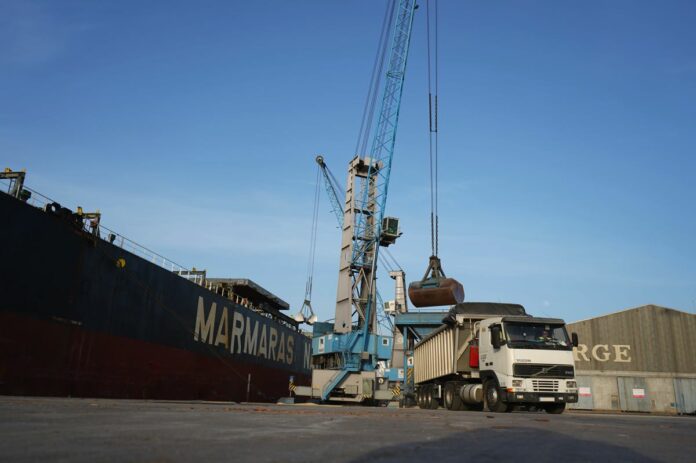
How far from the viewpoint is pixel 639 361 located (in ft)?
133

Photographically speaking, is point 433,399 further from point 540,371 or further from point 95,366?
point 95,366

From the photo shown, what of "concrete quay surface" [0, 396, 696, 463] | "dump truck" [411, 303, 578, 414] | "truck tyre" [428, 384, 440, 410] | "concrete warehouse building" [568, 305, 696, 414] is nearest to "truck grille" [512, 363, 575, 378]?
"dump truck" [411, 303, 578, 414]

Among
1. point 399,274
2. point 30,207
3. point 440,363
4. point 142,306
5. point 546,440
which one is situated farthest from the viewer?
point 399,274

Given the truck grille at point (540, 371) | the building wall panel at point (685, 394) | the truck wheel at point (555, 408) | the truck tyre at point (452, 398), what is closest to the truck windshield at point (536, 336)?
the truck grille at point (540, 371)

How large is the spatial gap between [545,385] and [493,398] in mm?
1838

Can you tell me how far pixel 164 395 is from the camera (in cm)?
2797

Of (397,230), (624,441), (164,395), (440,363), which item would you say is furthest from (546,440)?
(397,230)

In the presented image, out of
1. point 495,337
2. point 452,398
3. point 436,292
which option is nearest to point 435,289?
point 436,292

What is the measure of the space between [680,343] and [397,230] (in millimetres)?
A: 25554

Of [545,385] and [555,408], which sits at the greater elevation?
[545,385]

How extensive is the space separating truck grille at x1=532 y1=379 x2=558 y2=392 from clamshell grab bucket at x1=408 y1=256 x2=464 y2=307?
11787 millimetres

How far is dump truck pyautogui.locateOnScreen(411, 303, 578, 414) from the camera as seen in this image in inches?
664

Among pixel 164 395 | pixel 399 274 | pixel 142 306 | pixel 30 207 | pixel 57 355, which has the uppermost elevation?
pixel 399 274

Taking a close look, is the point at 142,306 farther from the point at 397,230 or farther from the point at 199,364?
the point at 397,230
